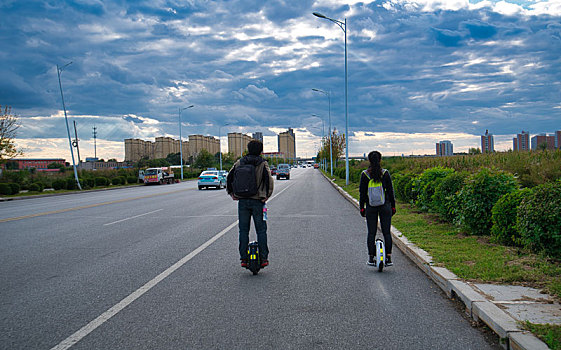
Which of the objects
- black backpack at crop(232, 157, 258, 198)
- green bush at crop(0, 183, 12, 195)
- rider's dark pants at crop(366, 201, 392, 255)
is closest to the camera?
black backpack at crop(232, 157, 258, 198)

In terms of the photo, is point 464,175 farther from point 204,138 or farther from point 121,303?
point 204,138

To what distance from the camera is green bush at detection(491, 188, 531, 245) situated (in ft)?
24.2

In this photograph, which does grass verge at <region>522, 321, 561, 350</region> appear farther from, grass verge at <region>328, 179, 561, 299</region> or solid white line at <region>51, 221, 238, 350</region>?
solid white line at <region>51, 221, 238, 350</region>

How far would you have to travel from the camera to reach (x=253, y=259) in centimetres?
666

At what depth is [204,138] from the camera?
5413 inches

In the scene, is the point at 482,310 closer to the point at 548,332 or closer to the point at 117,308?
the point at 548,332

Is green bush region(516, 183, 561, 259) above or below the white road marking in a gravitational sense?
above

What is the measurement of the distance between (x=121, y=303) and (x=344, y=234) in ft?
21.3

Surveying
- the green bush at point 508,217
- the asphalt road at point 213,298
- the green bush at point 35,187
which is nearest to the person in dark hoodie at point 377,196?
the asphalt road at point 213,298

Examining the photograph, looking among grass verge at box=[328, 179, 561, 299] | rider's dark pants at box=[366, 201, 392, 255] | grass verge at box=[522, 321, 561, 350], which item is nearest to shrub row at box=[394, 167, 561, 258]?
grass verge at box=[328, 179, 561, 299]

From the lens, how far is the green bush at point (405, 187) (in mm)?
15477

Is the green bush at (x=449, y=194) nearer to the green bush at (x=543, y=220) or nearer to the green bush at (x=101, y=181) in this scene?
the green bush at (x=543, y=220)

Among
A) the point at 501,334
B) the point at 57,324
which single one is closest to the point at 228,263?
the point at 57,324

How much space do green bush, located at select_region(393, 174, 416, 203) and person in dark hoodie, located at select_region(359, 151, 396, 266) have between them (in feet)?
27.4
